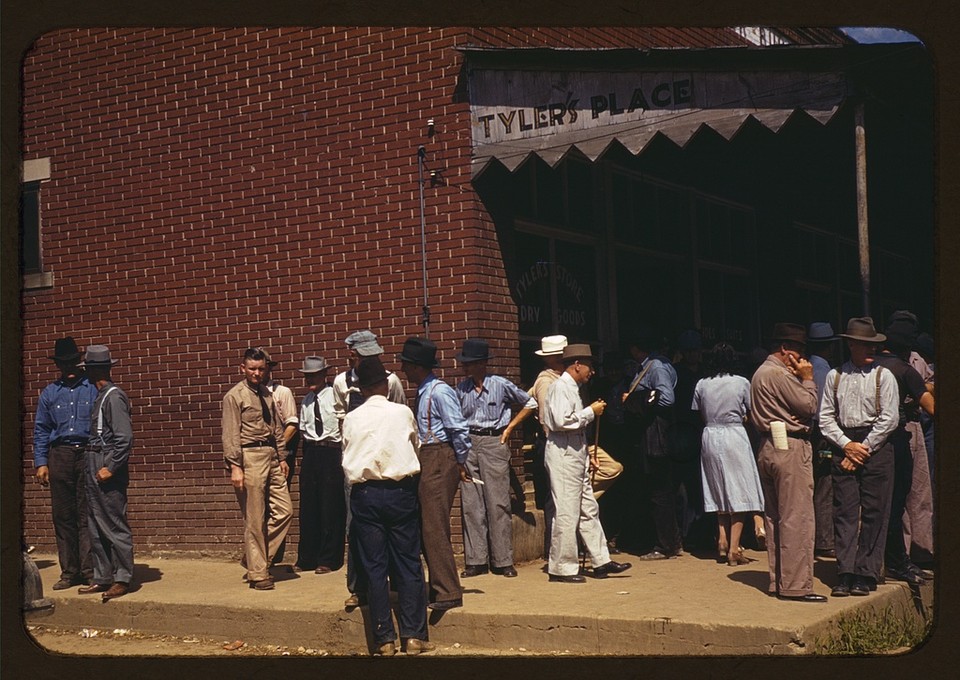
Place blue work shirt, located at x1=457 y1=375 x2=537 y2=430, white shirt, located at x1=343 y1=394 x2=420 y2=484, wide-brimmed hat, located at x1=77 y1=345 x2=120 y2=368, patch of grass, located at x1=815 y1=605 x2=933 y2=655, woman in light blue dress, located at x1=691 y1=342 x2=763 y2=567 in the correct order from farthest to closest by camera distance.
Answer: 1. woman in light blue dress, located at x1=691 y1=342 x2=763 y2=567
2. blue work shirt, located at x1=457 y1=375 x2=537 y2=430
3. wide-brimmed hat, located at x1=77 y1=345 x2=120 y2=368
4. white shirt, located at x1=343 y1=394 x2=420 y2=484
5. patch of grass, located at x1=815 y1=605 x2=933 y2=655

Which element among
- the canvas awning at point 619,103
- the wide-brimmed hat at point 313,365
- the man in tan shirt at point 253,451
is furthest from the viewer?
the wide-brimmed hat at point 313,365

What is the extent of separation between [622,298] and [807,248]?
16.0ft

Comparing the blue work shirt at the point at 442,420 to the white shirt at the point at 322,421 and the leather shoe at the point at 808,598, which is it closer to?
the white shirt at the point at 322,421

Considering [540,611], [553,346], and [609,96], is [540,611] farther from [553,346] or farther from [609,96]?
[609,96]

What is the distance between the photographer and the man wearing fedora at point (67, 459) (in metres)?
9.90

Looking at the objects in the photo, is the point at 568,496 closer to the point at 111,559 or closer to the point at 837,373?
the point at 837,373

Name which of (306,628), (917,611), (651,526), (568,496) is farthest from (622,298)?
(306,628)

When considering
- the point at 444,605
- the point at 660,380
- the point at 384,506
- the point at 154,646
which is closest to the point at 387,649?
the point at 444,605

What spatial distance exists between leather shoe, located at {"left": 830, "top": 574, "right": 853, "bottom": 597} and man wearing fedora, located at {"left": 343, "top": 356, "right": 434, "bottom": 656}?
3149mm

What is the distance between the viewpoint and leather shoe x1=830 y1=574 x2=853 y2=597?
8.48 metres

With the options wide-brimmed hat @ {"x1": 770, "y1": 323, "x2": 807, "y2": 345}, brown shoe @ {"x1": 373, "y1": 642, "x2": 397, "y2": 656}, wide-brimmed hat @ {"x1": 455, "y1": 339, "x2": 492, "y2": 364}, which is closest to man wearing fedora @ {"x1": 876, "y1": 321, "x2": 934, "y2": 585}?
wide-brimmed hat @ {"x1": 770, "y1": 323, "x2": 807, "y2": 345}

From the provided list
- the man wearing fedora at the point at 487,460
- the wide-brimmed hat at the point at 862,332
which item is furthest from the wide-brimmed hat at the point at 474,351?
the wide-brimmed hat at the point at 862,332

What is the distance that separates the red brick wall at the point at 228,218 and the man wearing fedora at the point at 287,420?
22cm

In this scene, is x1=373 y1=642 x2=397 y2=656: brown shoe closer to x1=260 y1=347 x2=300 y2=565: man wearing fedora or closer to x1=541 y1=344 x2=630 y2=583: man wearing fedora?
x1=541 y1=344 x2=630 y2=583: man wearing fedora
